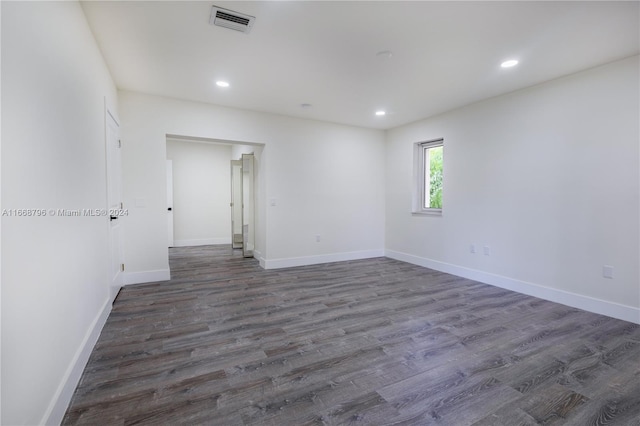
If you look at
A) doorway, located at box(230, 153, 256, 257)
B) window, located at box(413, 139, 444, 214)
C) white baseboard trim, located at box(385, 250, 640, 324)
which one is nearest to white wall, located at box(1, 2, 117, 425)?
doorway, located at box(230, 153, 256, 257)

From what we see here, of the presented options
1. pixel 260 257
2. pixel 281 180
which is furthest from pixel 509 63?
pixel 260 257

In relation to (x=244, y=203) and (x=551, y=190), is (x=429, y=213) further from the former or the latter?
(x=244, y=203)

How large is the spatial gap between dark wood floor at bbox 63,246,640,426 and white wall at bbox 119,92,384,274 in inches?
47.4

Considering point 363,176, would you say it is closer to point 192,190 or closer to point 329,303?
point 329,303

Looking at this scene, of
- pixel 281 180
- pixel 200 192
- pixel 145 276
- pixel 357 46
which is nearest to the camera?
pixel 357 46

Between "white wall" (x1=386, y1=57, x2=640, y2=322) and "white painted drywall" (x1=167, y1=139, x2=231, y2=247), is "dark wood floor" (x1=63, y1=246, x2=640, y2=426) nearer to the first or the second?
"white wall" (x1=386, y1=57, x2=640, y2=322)

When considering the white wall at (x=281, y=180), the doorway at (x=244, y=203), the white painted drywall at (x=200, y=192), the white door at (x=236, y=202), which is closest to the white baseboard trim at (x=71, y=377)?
the white wall at (x=281, y=180)

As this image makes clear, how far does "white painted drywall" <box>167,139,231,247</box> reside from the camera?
7.24 meters

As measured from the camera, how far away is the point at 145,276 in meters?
4.10

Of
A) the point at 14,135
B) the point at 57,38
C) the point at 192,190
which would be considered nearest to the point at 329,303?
the point at 14,135

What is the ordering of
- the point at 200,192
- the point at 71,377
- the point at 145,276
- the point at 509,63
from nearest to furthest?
the point at 71,377 → the point at 509,63 → the point at 145,276 → the point at 200,192

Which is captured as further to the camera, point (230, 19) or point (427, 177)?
point (427, 177)

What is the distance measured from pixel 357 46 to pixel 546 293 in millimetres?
3556

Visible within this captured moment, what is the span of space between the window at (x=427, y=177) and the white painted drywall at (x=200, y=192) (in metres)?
4.89
